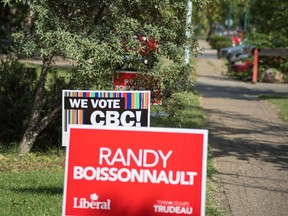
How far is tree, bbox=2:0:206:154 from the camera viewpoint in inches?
337

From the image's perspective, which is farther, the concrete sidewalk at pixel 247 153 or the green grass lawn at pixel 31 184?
the concrete sidewalk at pixel 247 153

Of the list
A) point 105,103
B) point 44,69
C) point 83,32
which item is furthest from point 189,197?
point 44,69

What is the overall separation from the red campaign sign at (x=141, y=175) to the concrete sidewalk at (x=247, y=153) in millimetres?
2541

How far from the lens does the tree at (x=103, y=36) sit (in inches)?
337

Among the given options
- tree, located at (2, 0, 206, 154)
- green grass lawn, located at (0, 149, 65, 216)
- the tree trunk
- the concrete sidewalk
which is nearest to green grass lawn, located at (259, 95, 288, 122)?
the concrete sidewalk

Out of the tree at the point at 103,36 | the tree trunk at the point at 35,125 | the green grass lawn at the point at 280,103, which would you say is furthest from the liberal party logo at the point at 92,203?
the green grass lawn at the point at 280,103

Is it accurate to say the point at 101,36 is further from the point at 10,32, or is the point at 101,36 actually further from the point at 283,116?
the point at 283,116

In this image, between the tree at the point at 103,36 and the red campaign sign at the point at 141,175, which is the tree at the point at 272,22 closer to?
the tree at the point at 103,36

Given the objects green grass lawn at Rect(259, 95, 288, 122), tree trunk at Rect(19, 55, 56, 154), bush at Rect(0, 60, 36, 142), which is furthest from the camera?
green grass lawn at Rect(259, 95, 288, 122)

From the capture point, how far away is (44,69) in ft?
31.9

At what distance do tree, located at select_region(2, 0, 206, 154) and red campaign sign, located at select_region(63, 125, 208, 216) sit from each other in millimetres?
3781

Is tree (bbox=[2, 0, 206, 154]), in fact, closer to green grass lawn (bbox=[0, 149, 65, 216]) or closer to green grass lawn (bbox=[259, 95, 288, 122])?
green grass lawn (bbox=[0, 149, 65, 216])

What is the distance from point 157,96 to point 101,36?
47.1 inches

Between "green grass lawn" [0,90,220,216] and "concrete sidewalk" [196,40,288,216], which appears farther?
"concrete sidewalk" [196,40,288,216]
